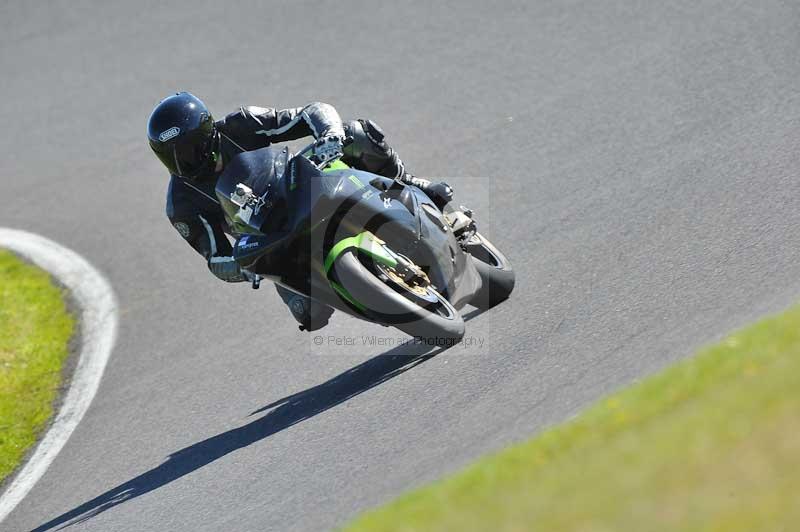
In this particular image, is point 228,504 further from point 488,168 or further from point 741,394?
point 488,168

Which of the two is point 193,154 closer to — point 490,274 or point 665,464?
point 490,274

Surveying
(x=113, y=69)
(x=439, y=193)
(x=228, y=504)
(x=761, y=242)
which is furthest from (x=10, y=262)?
(x=761, y=242)

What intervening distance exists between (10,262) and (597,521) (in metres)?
9.62

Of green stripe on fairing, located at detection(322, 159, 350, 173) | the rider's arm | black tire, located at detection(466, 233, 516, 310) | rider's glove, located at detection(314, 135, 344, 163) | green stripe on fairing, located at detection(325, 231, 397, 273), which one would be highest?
rider's glove, located at detection(314, 135, 344, 163)

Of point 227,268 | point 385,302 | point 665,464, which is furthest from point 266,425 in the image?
point 665,464

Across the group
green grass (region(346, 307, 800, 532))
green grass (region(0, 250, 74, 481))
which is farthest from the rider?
green grass (region(346, 307, 800, 532))

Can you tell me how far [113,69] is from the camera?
52.6 ft

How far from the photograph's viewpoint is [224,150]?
797 cm

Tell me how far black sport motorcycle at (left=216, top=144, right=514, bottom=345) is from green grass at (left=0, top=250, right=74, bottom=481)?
104 inches

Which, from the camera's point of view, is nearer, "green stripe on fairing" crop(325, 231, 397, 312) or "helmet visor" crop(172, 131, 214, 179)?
"green stripe on fairing" crop(325, 231, 397, 312)

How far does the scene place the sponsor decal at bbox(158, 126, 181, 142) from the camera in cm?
750

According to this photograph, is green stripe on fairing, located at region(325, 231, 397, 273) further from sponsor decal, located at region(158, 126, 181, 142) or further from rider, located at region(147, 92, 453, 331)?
sponsor decal, located at region(158, 126, 181, 142)

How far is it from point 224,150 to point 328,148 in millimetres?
948

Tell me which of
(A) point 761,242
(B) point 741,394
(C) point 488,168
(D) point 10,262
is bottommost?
(D) point 10,262
